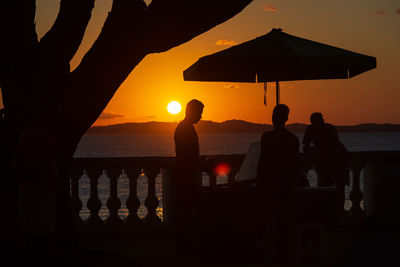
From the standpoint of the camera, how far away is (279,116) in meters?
5.17

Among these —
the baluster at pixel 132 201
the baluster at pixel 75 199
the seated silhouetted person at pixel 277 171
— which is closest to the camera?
the seated silhouetted person at pixel 277 171

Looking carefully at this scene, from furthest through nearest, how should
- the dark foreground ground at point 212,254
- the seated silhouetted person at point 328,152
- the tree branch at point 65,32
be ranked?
the seated silhouetted person at point 328,152, the tree branch at point 65,32, the dark foreground ground at point 212,254

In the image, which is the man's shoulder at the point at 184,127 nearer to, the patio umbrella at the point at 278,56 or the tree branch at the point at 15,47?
the patio umbrella at the point at 278,56

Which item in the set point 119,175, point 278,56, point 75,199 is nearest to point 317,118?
point 278,56

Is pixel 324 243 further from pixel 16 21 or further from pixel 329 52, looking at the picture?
pixel 16 21

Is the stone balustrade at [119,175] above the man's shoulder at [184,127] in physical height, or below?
below

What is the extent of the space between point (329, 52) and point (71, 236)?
3753 mm

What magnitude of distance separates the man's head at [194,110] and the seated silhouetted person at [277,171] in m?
0.78

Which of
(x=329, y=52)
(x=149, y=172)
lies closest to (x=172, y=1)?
(x=329, y=52)

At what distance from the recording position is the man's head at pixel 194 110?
554 cm

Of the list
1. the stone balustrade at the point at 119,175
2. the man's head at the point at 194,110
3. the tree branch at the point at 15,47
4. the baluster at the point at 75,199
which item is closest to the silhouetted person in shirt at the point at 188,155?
the man's head at the point at 194,110

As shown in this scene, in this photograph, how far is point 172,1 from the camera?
5531 millimetres

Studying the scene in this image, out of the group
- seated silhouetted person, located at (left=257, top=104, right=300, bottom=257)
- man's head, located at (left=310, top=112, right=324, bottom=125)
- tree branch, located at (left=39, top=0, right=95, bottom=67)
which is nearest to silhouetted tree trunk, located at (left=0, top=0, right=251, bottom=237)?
tree branch, located at (left=39, top=0, right=95, bottom=67)

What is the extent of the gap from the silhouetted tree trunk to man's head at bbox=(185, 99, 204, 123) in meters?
0.71
